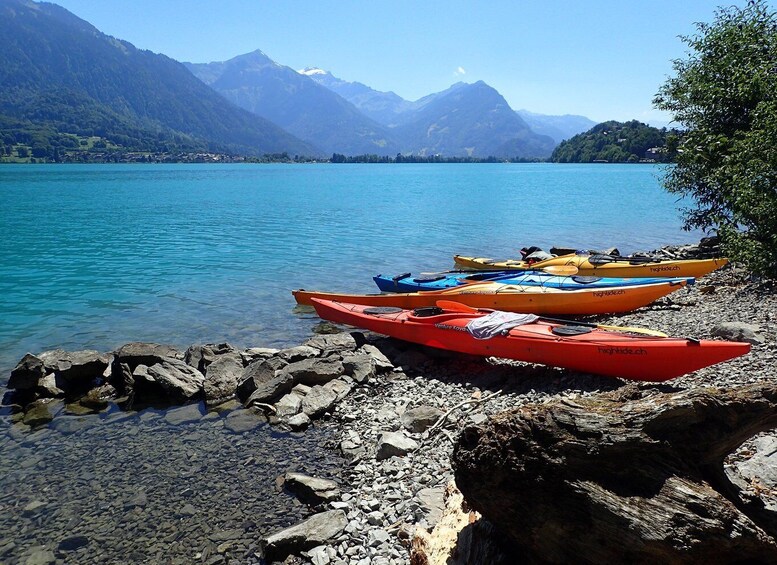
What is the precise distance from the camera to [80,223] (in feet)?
126

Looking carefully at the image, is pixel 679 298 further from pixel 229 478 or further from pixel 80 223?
pixel 80 223

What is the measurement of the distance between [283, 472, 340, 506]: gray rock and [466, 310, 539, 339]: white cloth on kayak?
15.1ft

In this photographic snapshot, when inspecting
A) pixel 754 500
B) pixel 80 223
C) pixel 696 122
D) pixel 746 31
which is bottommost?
pixel 80 223

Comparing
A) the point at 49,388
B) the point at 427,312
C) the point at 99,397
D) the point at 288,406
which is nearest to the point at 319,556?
the point at 288,406

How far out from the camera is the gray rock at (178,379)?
1005 cm

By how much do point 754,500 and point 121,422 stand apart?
9238 mm

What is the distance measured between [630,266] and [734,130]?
214 inches

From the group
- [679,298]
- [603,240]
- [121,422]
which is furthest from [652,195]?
[121,422]

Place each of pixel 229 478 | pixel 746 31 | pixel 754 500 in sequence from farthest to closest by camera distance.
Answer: pixel 746 31, pixel 229 478, pixel 754 500

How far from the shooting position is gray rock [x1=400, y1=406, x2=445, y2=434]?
7797 millimetres

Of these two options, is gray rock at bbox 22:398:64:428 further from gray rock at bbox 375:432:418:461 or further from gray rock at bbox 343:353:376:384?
gray rock at bbox 375:432:418:461

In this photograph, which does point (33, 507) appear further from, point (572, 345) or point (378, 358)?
point (572, 345)

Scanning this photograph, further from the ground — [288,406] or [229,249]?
[288,406]

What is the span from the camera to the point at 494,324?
10.4m
